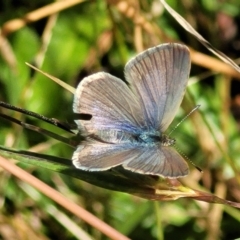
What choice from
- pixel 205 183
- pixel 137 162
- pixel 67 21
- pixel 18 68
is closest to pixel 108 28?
pixel 67 21

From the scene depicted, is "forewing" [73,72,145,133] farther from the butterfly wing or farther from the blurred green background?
the blurred green background

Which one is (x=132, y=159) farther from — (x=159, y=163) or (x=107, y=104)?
(x=107, y=104)

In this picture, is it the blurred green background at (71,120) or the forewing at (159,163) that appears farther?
the blurred green background at (71,120)

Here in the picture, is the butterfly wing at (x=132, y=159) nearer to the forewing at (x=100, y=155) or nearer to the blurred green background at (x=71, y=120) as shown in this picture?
the forewing at (x=100, y=155)

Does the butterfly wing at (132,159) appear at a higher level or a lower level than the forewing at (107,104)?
lower

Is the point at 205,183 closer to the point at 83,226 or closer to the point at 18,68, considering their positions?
the point at 83,226

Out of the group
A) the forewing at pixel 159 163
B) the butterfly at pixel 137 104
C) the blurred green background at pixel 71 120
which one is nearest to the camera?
the forewing at pixel 159 163

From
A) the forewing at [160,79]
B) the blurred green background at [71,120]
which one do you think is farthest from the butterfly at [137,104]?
the blurred green background at [71,120]

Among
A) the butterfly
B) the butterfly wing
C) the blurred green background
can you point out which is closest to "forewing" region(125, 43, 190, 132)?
the butterfly
